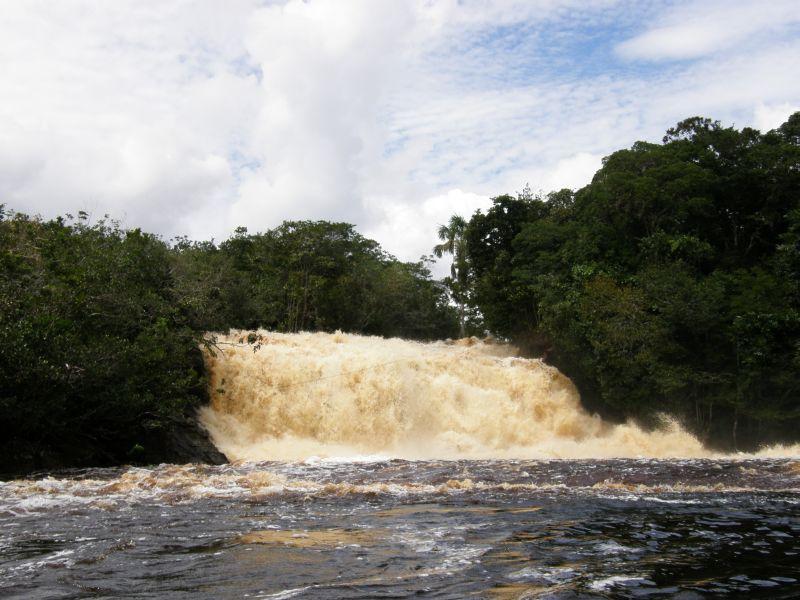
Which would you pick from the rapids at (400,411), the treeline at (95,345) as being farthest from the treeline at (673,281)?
the treeline at (95,345)

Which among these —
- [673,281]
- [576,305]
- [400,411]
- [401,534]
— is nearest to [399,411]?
[400,411]

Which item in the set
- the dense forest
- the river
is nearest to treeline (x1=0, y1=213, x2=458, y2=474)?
the dense forest

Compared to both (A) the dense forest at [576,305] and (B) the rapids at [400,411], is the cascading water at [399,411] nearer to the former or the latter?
(B) the rapids at [400,411]

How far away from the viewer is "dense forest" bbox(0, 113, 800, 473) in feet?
49.3

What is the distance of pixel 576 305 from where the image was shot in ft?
76.3

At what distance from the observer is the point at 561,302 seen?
23.7 metres

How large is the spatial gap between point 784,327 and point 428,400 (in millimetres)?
10531

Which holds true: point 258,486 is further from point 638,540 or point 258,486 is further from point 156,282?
point 156,282

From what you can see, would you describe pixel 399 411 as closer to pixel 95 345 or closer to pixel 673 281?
pixel 95 345

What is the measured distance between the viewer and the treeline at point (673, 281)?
2089 centimetres

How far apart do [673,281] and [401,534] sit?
16591mm

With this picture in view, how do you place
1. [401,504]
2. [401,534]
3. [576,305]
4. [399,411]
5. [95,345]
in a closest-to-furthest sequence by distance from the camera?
[401,534] < [401,504] < [95,345] < [399,411] < [576,305]

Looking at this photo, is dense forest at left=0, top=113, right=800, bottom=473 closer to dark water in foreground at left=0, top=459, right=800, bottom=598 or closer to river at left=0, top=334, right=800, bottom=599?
river at left=0, top=334, right=800, bottom=599

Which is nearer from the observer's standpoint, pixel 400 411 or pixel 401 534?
pixel 401 534
